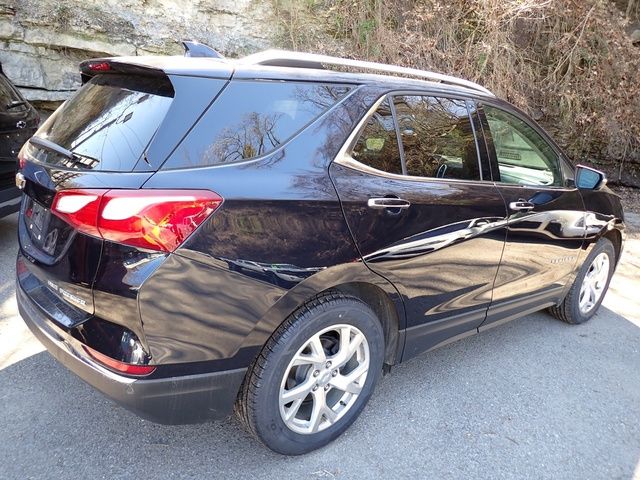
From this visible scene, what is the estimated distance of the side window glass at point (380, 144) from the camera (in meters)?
2.45

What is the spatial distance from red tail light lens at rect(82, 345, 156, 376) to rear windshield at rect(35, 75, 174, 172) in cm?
74

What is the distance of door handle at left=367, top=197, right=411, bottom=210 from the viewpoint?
2.38 m

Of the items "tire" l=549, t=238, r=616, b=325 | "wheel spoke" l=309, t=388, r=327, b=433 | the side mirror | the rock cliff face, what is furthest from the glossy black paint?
the rock cliff face

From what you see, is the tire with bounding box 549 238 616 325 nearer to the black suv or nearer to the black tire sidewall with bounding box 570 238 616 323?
the black tire sidewall with bounding box 570 238 616 323

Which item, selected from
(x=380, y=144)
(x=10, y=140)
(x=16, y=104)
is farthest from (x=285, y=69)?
(x=16, y=104)

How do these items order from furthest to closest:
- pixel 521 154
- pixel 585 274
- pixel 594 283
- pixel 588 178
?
1. pixel 594 283
2. pixel 585 274
3. pixel 588 178
4. pixel 521 154

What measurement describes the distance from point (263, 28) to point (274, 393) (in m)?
8.09

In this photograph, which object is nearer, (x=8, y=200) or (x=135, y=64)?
(x=135, y=64)

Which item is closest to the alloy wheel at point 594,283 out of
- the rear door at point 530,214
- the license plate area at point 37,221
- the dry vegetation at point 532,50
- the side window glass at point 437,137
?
the rear door at point 530,214

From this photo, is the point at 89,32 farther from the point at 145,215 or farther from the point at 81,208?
the point at 145,215

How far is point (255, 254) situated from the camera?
204cm

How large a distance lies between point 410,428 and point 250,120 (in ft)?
5.98

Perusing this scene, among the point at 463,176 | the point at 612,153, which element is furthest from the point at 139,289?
the point at 612,153

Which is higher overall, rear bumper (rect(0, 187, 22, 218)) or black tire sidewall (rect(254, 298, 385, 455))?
black tire sidewall (rect(254, 298, 385, 455))
